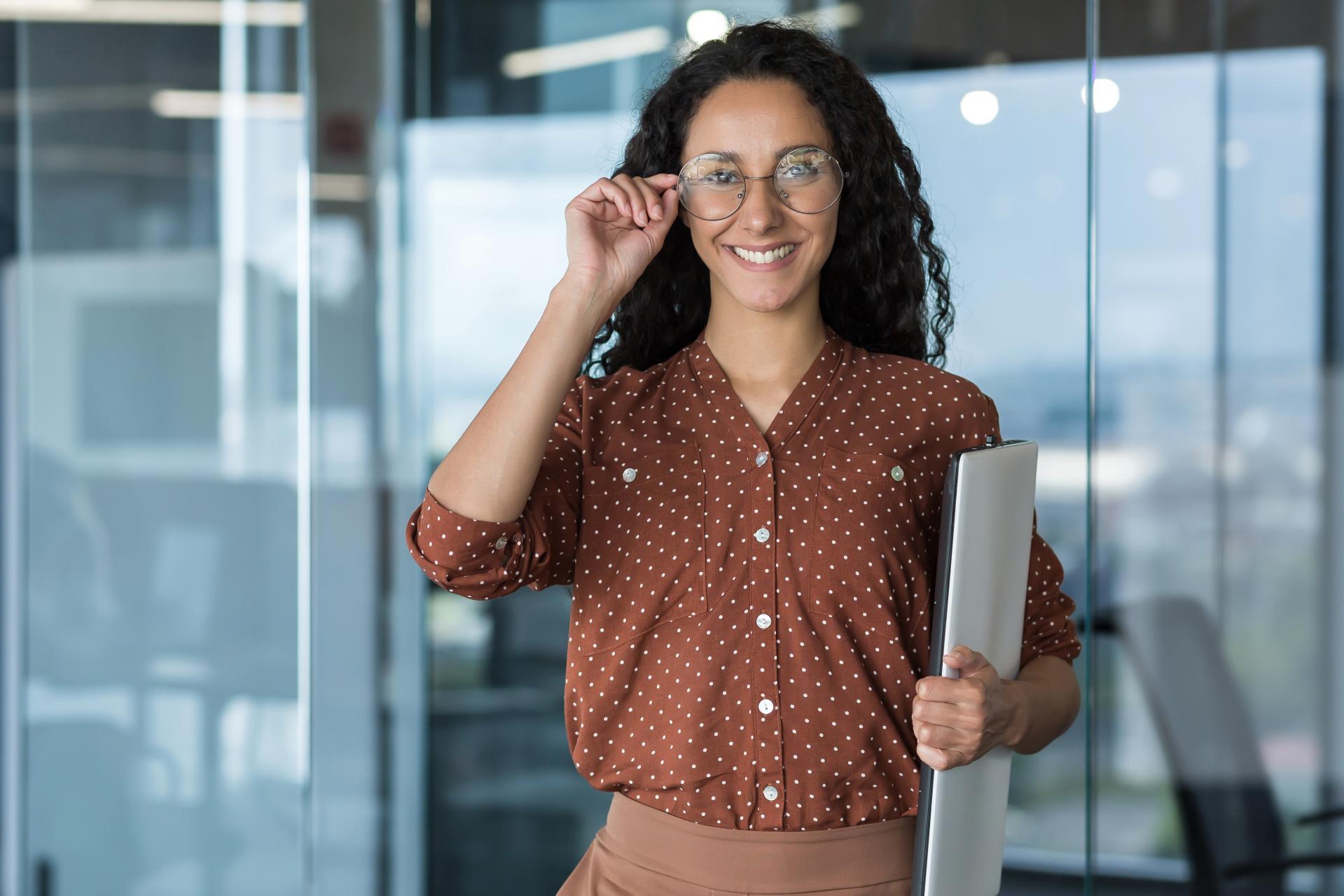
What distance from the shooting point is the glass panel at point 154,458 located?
9.18 feet

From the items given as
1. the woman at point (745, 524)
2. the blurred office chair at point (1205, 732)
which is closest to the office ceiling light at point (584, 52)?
the woman at point (745, 524)

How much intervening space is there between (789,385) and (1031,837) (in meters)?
1.54

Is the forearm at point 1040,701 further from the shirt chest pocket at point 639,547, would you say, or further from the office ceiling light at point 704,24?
the office ceiling light at point 704,24

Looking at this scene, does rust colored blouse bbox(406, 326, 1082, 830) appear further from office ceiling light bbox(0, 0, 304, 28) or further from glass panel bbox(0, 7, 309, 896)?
office ceiling light bbox(0, 0, 304, 28)

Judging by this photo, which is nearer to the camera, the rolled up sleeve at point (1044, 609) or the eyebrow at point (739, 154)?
the eyebrow at point (739, 154)

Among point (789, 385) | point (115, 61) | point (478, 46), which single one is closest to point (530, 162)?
point (478, 46)

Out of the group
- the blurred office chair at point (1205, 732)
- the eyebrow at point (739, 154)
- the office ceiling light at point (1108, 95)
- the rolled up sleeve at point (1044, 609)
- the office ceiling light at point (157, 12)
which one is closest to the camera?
the eyebrow at point (739, 154)

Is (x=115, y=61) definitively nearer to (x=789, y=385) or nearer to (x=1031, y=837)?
(x=789, y=385)

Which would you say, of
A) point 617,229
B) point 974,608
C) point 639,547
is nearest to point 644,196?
point 617,229

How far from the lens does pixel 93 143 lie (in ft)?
9.29

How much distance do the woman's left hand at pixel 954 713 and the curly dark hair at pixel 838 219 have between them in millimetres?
417

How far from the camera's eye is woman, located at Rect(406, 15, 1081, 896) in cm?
124

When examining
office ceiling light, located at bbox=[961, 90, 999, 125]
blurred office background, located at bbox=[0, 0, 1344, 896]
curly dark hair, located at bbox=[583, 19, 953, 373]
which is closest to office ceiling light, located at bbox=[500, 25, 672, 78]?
blurred office background, located at bbox=[0, 0, 1344, 896]

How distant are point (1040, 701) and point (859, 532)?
0.26m
